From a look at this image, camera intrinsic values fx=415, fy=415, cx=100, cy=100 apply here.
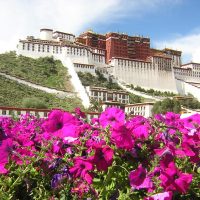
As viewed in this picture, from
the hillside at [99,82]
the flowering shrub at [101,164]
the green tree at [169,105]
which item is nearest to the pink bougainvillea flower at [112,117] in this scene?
the flowering shrub at [101,164]

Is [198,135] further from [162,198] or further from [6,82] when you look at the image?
[6,82]

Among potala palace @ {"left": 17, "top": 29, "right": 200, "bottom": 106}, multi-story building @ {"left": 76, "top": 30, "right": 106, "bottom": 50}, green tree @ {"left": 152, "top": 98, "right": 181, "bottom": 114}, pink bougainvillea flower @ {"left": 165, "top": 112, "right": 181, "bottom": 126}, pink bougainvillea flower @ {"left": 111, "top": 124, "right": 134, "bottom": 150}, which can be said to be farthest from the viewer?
multi-story building @ {"left": 76, "top": 30, "right": 106, "bottom": 50}

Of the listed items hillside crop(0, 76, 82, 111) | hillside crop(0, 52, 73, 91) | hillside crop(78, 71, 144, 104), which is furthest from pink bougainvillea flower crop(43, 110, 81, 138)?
hillside crop(78, 71, 144, 104)

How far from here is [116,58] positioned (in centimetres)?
7275

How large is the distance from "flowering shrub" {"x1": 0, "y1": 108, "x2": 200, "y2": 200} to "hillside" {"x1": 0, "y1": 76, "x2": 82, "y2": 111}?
40199mm

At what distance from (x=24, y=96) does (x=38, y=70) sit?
45.9 feet

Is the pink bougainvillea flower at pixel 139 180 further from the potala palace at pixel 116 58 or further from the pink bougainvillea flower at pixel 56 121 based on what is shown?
the potala palace at pixel 116 58

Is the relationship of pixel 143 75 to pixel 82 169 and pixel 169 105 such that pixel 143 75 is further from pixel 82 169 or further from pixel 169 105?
pixel 82 169

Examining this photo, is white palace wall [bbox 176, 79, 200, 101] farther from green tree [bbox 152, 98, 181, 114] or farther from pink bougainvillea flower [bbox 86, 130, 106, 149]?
pink bougainvillea flower [bbox 86, 130, 106, 149]

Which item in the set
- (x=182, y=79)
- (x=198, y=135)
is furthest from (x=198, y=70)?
(x=198, y=135)

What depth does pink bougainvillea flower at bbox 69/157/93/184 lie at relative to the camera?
2.05 meters

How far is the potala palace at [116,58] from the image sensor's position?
6594cm

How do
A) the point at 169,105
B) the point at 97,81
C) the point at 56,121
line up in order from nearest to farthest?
the point at 56,121
the point at 169,105
the point at 97,81

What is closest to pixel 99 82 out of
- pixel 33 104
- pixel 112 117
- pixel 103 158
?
pixel 33 104
